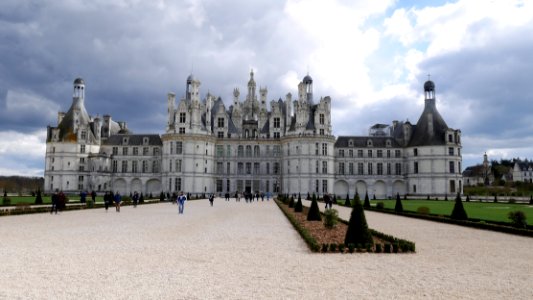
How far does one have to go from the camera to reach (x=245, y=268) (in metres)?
10.4

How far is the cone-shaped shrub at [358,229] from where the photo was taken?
13398 mm

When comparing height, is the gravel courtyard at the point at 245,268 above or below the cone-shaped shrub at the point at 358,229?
below

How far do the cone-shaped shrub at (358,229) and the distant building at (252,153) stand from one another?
54.9 metres

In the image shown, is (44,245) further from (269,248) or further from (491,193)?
(491,193)

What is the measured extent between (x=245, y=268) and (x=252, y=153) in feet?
211

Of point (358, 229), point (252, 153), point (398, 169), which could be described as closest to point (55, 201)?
point (358, 229)

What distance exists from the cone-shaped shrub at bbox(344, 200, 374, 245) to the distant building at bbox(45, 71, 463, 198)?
54.9 meters

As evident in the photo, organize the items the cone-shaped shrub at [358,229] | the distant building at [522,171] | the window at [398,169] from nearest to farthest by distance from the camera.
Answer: the cone-shaped shrub at [358,229] → the window at [398,169] → the distant building at [522,171]

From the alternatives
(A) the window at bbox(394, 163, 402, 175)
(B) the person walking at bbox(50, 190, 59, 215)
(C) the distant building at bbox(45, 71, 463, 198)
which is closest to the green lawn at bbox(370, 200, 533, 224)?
(B) the person walking at bbox(50, 190, 59, 215)

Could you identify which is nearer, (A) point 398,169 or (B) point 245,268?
(B) point 245,268

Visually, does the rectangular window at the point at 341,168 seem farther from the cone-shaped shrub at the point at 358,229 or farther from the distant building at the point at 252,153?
the cone-shaped shrub at the point at 358,229

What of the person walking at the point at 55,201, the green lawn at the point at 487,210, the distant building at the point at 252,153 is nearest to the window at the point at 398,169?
the distant building at the point at 252,153

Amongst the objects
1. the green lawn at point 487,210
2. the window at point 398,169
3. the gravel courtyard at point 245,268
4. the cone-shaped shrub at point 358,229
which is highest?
the window at point 398,169

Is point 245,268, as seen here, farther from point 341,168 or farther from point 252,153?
point 341,168
